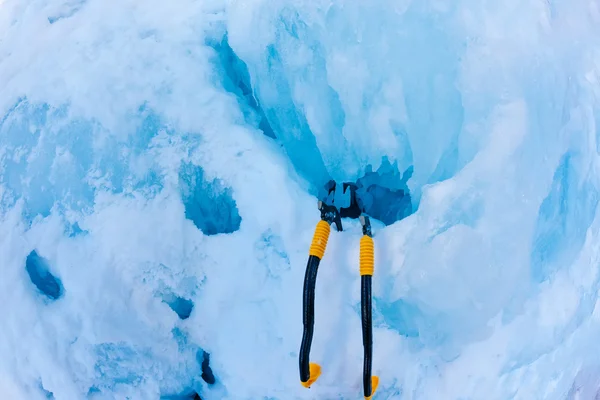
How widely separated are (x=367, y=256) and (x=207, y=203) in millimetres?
521

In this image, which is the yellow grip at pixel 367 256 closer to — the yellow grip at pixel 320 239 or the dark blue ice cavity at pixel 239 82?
the yellow grip at pixel 320 239

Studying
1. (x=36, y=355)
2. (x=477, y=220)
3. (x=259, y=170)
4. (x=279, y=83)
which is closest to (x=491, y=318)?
(x=477, y=220)

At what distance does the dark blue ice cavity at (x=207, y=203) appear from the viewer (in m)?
1.45

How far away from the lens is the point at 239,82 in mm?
1640

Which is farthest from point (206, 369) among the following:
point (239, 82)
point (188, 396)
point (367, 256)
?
point (239, 82)

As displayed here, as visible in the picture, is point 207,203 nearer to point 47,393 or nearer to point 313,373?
point 313,373

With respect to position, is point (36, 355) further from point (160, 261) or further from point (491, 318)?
point (491, 318)

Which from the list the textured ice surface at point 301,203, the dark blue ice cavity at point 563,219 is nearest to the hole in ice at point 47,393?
the textured ice surface at point 301,203

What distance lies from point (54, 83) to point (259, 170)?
683 millimetres

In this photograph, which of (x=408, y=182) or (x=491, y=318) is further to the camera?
(x=408, y=182)

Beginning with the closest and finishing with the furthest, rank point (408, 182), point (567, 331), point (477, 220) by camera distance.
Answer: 1. point (477, 220)
2. point (567, 331)
3. point (408, 182)

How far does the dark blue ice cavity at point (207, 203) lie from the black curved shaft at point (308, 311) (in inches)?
12.7

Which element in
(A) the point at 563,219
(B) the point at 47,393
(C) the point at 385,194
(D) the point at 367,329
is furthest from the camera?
(C) the point at 385,194

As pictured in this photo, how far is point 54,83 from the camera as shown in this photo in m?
1.53
